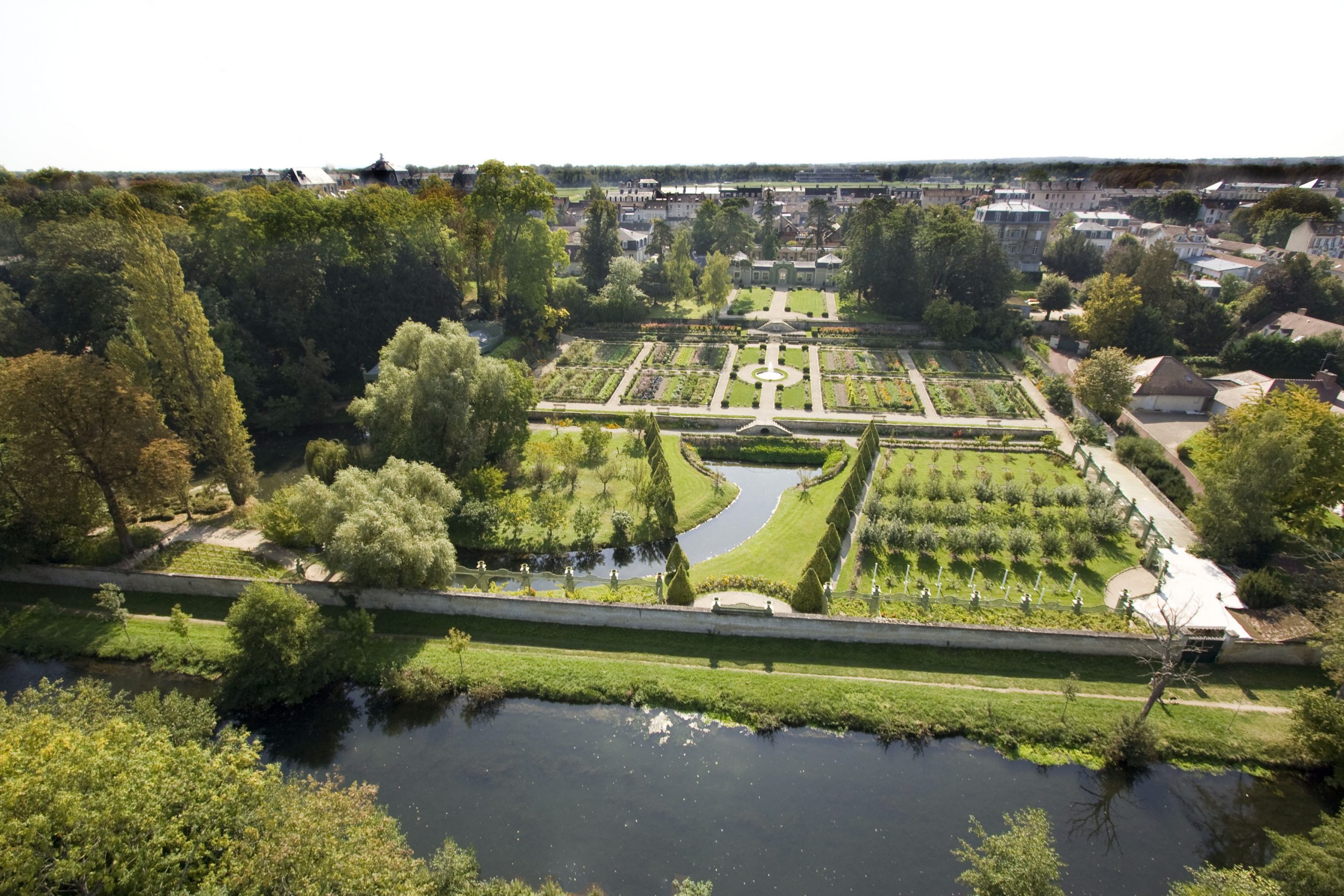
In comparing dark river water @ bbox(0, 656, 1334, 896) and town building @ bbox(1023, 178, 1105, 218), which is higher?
town building @ bbox(1023, 178, 1105, 218)

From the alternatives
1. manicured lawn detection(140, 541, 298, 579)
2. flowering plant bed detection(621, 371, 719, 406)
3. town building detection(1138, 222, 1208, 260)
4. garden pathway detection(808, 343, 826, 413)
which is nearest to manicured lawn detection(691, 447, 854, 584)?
garden pathway detection(808, 343, 826, 413)

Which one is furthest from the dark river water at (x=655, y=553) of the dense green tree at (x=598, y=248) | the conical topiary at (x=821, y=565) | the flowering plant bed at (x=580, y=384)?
the dense green tree at (x=598, y=248)

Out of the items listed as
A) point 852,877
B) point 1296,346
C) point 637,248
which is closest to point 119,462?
point 852,877

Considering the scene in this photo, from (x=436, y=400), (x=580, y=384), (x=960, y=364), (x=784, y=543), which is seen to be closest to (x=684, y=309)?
(x=580, y=384)

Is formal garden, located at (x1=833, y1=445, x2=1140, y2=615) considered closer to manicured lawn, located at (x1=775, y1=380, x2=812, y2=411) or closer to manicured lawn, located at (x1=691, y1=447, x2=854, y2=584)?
manicured lawn, located at (x1=691, y1=447, x2=854, y2=584)

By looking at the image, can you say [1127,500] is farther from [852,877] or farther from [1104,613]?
[852,877]

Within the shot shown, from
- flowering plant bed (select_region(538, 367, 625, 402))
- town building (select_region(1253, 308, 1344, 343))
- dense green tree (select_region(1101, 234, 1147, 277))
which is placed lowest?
flowering plant bed (select_region(538, 367, 625, 402))

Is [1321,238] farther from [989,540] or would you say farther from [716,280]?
[989,540]
